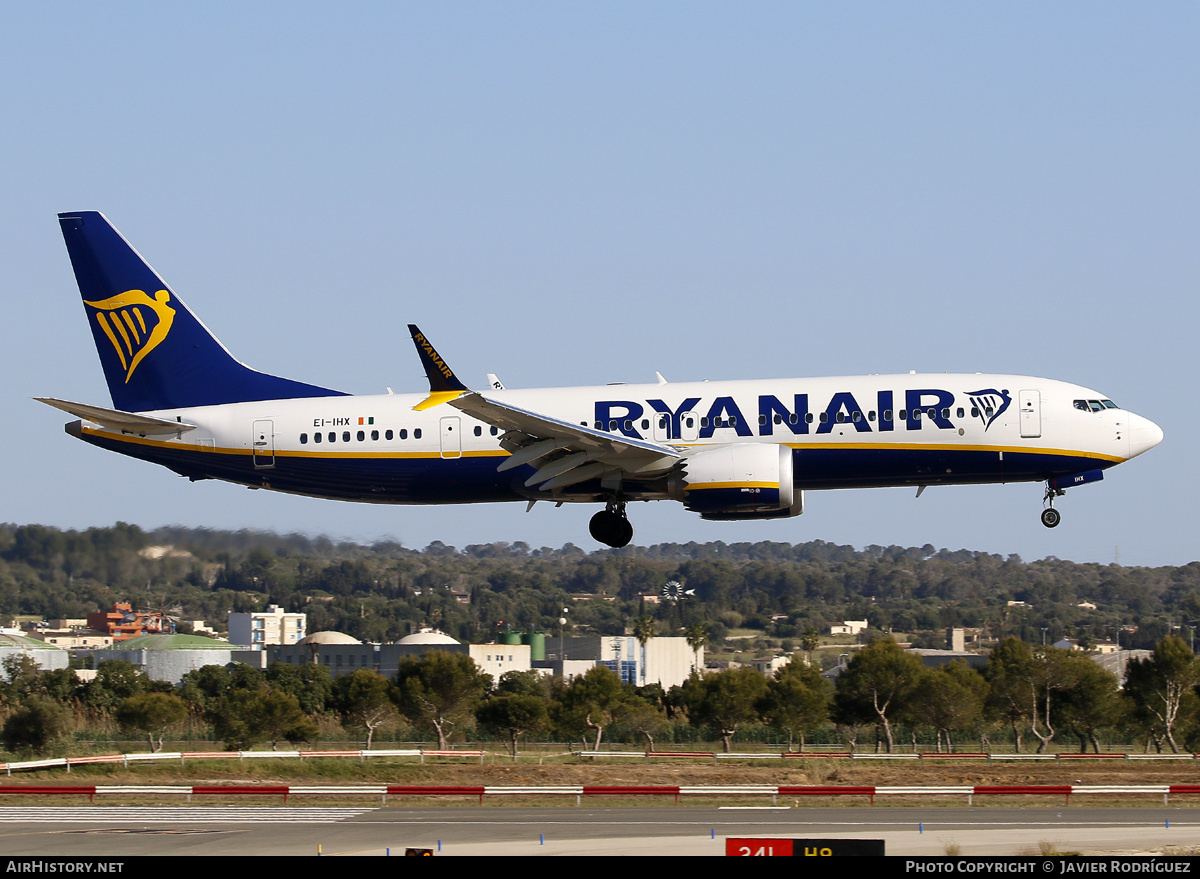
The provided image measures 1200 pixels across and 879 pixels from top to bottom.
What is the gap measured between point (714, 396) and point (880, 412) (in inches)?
→ 178

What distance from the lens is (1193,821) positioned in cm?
3075

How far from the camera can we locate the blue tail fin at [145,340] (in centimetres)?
4197

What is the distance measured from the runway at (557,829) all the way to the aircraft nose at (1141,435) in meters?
9.64

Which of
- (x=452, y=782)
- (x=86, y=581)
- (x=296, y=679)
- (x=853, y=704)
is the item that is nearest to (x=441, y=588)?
(x=296, y=679)

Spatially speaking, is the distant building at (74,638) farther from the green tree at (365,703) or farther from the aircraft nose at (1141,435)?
the aircraft nose at (1141,435)

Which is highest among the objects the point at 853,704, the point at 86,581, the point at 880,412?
the point at 880,412

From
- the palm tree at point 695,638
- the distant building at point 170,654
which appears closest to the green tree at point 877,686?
the palm tree at point 695,638

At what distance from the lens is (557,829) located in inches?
1198

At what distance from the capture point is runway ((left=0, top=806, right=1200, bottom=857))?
86.0ft

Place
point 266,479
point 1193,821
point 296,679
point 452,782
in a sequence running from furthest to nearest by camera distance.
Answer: point 296,679, point 452,782, point 266,479, point 1193,821

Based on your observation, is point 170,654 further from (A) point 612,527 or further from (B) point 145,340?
(A) point 612,527

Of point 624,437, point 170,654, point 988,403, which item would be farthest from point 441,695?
point 170,654

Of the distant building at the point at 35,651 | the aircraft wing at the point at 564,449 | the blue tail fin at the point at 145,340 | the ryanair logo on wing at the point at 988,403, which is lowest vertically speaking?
the distant building at the point at 35,651
